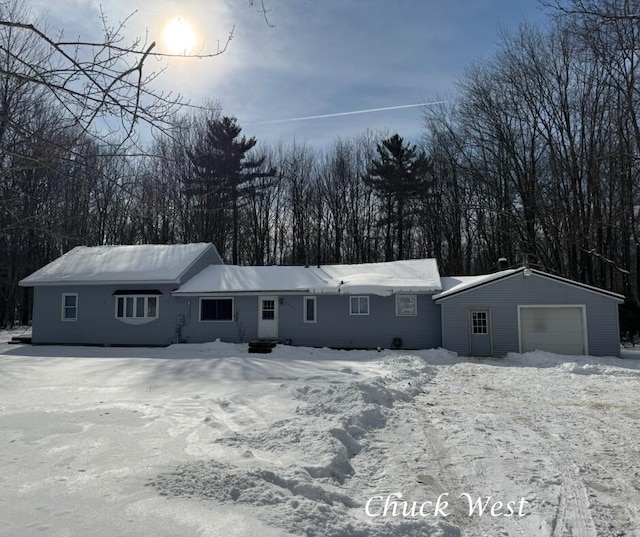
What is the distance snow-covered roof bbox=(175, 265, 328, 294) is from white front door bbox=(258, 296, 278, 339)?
0.67 metres

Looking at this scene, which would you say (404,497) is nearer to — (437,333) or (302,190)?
(437,333)

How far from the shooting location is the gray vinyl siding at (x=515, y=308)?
652 inches

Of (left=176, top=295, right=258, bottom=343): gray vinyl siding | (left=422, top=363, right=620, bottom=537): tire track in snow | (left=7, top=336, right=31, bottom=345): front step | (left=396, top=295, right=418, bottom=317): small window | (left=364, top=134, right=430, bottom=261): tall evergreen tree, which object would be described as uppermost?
(left=364, top=134, right=430, bottom=261): tall evergreen tree

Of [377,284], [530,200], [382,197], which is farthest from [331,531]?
[382,197]

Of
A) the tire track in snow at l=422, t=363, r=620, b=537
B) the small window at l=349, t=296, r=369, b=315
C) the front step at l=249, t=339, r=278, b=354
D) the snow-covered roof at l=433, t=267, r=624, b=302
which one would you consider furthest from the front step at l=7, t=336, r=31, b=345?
the tire track in snow at l=422, t=363, r=620, b=537

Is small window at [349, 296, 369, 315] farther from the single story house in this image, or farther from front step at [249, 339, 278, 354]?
front step at [249, 339, 278, 354]

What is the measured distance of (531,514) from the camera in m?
3.92

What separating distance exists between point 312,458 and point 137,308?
17.5m

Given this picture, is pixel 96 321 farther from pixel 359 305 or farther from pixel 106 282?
pixel 359 305

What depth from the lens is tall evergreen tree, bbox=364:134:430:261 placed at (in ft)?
103

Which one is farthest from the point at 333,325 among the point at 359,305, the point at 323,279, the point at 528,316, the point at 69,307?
the point at 69,307

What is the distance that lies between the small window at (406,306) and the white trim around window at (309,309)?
3.51m

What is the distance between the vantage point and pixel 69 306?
828 inches

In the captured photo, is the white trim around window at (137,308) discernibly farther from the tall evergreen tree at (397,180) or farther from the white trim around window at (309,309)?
the tall evergreen tree at (397,180)
